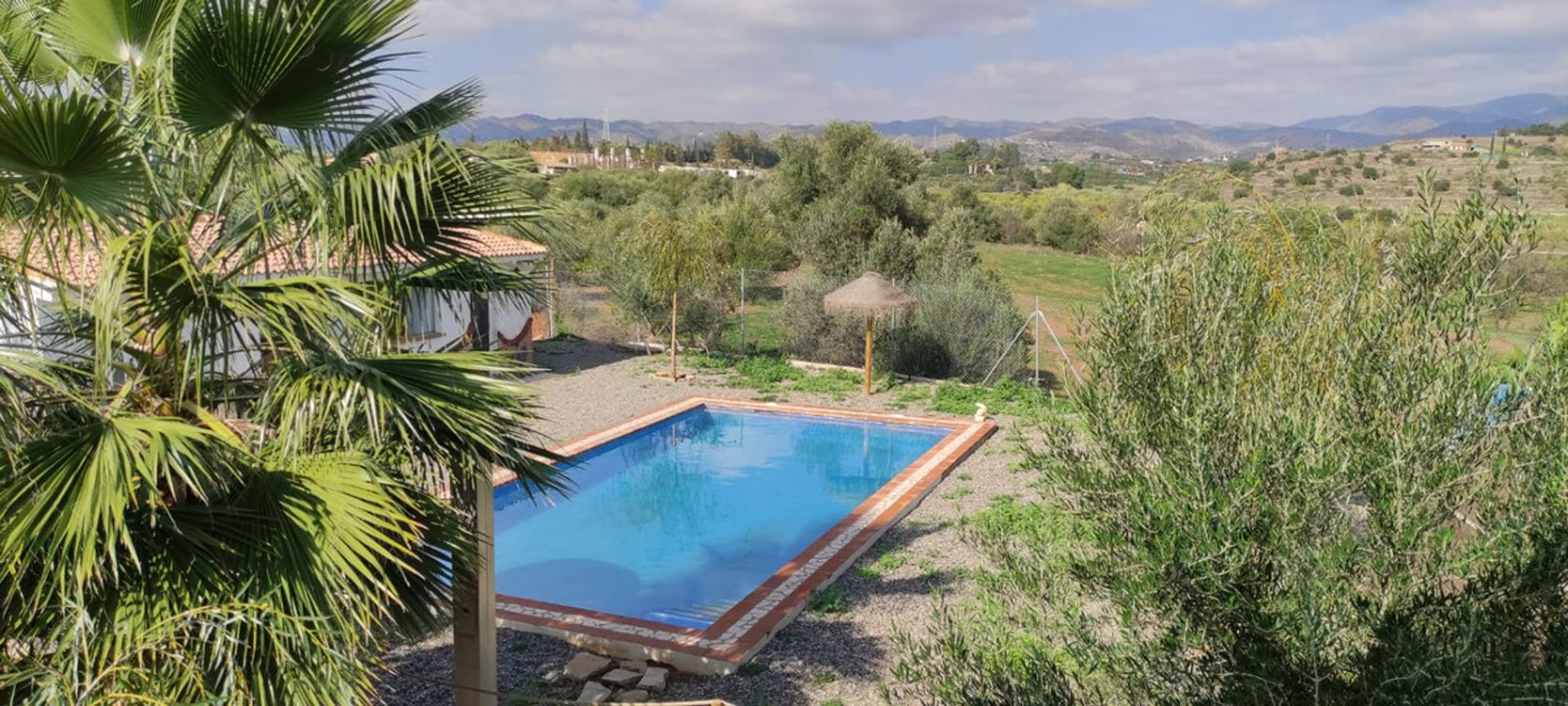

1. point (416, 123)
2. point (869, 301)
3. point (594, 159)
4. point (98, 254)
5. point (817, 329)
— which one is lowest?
point (817, 329)

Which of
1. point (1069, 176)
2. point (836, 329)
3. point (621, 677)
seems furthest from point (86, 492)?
point (1069, 176)

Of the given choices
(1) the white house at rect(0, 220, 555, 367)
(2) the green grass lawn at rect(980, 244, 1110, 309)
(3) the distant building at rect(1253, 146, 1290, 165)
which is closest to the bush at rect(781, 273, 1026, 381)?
(1) the white house at rect(0, 220, 555, 367)

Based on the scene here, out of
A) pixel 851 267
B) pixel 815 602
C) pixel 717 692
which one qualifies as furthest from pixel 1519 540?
pixel 851 267

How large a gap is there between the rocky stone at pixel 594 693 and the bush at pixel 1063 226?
3686cm

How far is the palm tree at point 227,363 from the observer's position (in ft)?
10.2

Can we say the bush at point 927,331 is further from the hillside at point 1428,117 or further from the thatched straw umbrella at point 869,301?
the hillside at point 1428,117

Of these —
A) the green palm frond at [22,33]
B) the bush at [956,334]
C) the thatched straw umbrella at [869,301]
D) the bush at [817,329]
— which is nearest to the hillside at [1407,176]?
the green palm frond at [22,33]

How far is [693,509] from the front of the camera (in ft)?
42.7

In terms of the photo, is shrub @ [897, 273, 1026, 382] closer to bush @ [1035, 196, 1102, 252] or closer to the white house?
the white house

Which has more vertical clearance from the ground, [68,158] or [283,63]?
[283,63]

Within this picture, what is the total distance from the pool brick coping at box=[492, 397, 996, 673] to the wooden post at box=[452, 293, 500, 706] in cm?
189

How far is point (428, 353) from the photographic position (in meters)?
4.26

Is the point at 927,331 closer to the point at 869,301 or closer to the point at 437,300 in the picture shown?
the point at 869,301

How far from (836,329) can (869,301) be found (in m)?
2.82
